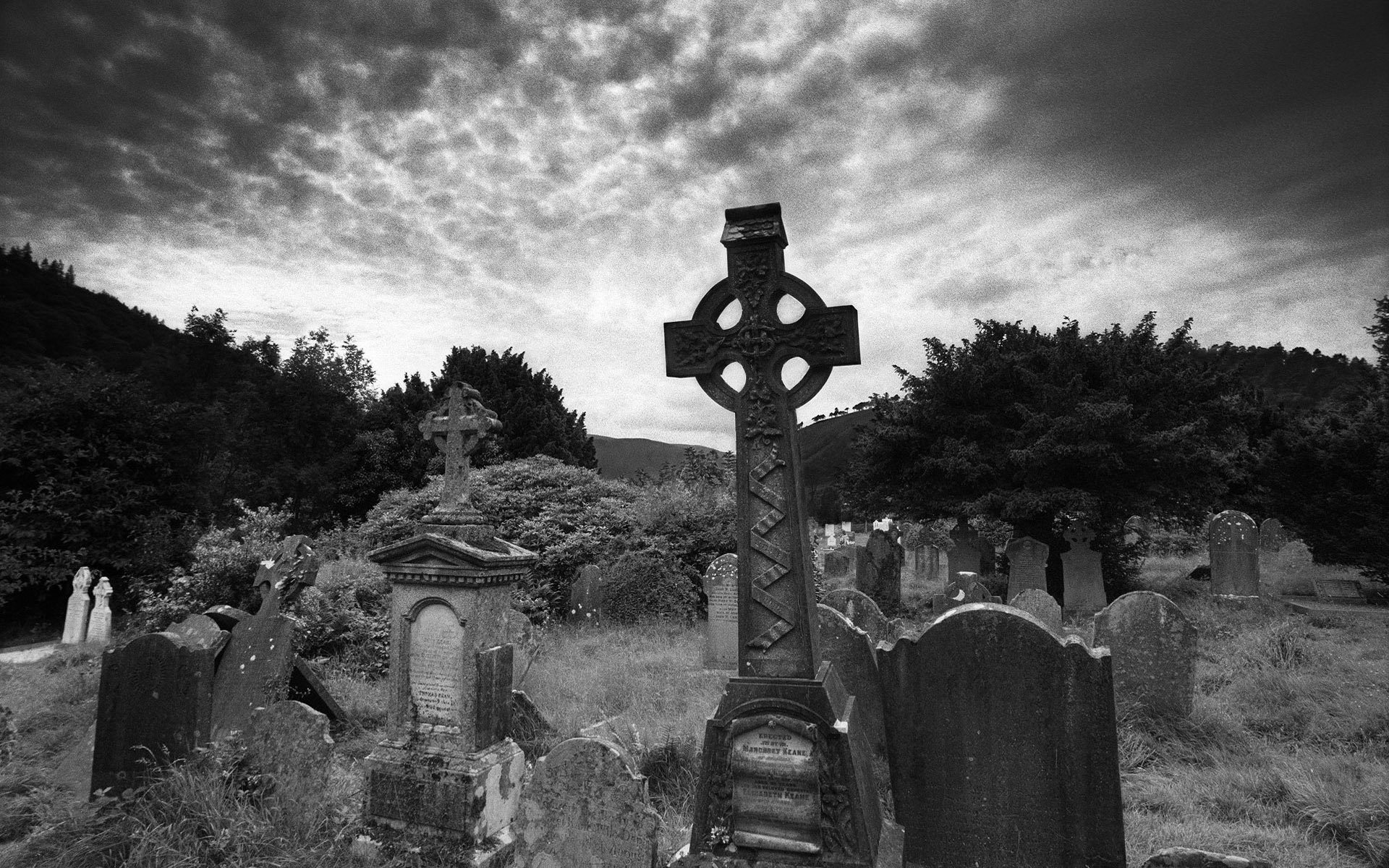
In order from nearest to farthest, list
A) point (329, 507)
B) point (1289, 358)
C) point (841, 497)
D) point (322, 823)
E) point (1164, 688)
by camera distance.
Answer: point (322, 823), point (1164, 688), point (841, 497), point (329, 507), point (1289, 358)

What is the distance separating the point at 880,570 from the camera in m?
14.3

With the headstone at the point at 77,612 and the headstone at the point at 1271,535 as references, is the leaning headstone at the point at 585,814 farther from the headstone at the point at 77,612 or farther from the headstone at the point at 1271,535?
the headstone at the point at 1271,535

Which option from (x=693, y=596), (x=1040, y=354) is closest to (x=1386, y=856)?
(x=693, y=596)

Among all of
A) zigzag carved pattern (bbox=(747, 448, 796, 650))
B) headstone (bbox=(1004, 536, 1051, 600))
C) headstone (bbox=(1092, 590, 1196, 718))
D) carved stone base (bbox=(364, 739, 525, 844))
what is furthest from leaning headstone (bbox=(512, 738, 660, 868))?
headstone (bbox=(1004, 536, 1051, 600))

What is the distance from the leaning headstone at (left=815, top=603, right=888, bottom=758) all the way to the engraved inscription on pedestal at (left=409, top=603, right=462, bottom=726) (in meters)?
2.92

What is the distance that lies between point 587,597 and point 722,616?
171 inches

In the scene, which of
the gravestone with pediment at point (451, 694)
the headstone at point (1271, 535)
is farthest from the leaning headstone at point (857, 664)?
the headstone at point (1271, 535)

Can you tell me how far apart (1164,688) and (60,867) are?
846cm

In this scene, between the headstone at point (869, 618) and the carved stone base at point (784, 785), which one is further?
the headstone at point (869, 618)

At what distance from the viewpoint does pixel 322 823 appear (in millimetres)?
4512

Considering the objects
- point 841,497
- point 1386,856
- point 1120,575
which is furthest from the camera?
→ point 841,497

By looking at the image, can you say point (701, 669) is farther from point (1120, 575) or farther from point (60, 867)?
point (1120, 575)

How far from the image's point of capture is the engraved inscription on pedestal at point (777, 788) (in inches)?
132

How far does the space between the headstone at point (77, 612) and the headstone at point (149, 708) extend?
46.6ft
